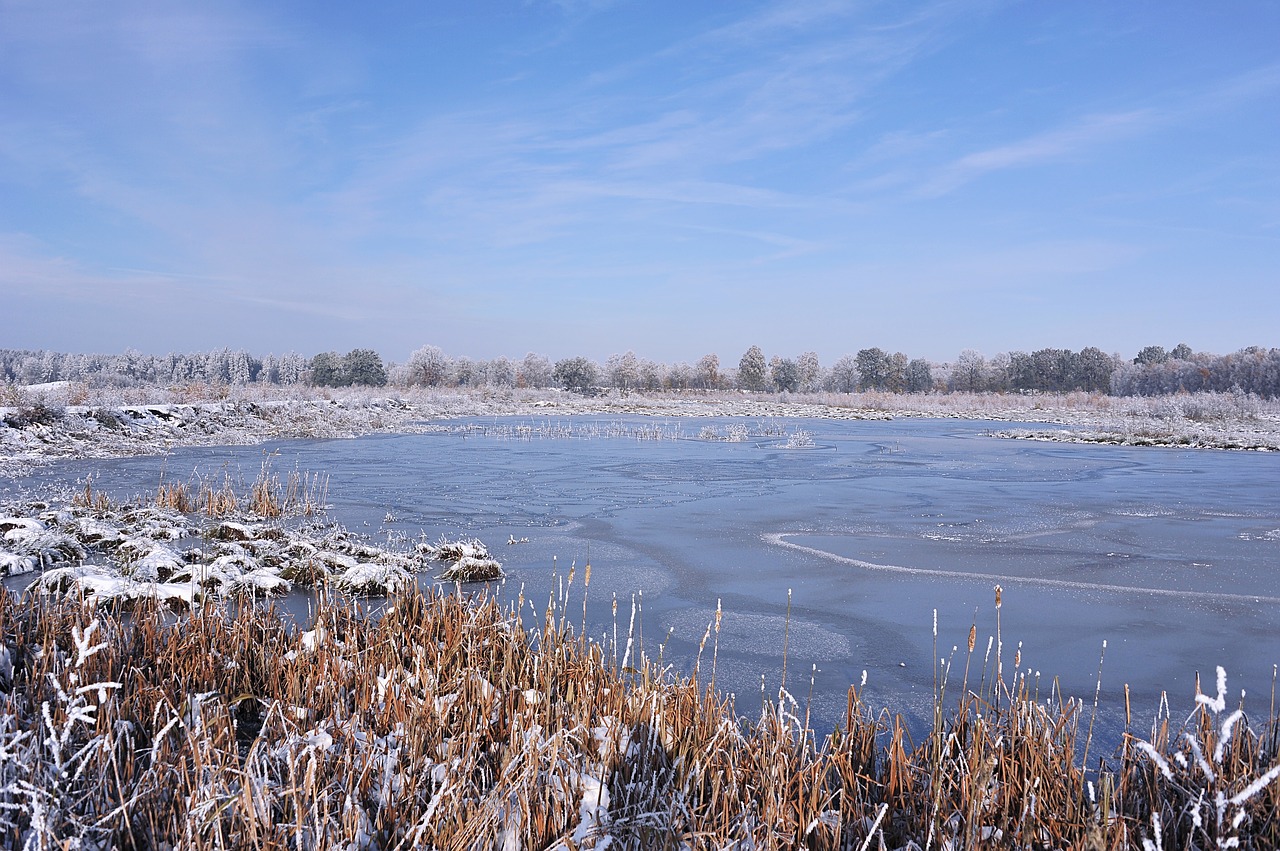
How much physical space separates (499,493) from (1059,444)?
2401 cm

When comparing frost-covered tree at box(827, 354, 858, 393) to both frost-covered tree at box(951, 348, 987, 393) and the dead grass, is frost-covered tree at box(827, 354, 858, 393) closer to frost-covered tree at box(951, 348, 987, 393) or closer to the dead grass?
frost-covered tree at box(951, 348, 987, 393)

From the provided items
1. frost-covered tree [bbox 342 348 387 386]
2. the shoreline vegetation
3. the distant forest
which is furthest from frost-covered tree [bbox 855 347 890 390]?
the shoreline vegetation

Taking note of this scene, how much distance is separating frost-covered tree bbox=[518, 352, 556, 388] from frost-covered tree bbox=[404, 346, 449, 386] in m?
12.9

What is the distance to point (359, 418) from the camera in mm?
34906

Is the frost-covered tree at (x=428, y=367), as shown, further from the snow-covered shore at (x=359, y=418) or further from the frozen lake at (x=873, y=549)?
the frozen lake at (x=873, y=549)

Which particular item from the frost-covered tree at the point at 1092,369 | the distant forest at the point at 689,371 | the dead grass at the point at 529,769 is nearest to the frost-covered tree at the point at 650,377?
the distant forest at the point at 689,371

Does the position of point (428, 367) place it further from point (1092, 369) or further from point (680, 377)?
point (1092, 369)

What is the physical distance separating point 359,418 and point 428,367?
80573 millimetres

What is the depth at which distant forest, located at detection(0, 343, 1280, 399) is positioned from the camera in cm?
8838

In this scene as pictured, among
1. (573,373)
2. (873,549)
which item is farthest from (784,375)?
(873,549)

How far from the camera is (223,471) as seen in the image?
1692 centimetres

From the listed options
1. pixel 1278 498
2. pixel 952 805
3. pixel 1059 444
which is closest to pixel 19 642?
pixel 952 805

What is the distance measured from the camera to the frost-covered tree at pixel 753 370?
119188mm

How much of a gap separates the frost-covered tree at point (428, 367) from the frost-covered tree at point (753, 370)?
4405 cm
